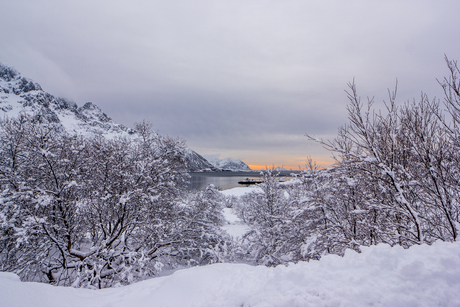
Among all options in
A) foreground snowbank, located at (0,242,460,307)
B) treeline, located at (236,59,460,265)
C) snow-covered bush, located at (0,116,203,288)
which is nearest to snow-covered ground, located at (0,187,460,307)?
foreground snowbank, located at (0,242,460,307)

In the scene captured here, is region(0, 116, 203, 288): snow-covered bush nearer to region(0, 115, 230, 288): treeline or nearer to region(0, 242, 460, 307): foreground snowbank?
region(0, 115, 230, 288): treeline

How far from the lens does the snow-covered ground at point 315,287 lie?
2564 mm

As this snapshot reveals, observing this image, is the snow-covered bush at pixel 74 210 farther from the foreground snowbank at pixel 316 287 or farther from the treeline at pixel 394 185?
the treeline at pixel 394 185

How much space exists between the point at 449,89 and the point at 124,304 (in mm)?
8538

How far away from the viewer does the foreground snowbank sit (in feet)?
8.41

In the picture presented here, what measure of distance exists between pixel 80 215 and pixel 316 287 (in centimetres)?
919

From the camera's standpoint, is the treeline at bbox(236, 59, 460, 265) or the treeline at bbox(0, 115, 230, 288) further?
the treeline at bbox(0, 115, 230, 288)

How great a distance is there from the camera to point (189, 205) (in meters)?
13.2

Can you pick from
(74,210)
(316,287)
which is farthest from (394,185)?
(74,210)

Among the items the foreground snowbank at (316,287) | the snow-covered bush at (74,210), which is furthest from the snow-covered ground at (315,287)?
the snow-covered bush at (74,210)

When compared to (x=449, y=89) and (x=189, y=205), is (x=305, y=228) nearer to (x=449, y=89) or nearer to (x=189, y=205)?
(x=449, y=89)

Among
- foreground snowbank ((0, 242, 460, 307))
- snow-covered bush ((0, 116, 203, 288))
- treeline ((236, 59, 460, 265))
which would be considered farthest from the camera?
snow-covered bush ((0, 116, 203, 288))

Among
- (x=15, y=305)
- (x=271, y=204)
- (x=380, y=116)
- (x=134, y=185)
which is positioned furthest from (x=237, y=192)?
(x=15, y=305)

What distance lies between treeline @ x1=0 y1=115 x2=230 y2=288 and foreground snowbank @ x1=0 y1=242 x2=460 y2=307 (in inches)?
138
